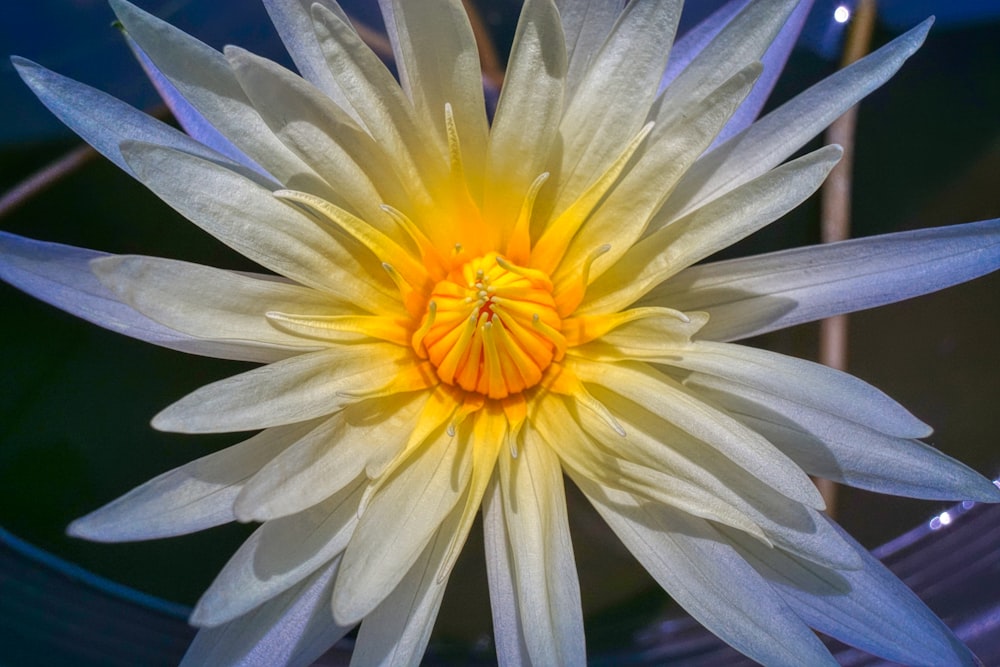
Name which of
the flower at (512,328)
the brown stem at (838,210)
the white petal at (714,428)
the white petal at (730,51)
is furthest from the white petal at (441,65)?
the brown stem at (838,210)

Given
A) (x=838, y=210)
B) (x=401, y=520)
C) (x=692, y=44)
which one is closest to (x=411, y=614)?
(x=401, y=520)

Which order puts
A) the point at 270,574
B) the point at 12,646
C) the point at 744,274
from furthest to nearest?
the point at 12,646, the point at 744,274, the point at 270,574

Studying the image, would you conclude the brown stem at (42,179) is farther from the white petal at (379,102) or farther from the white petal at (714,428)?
the white petal at (714,428)

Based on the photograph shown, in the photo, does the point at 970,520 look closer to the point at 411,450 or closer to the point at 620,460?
the point at 620,460

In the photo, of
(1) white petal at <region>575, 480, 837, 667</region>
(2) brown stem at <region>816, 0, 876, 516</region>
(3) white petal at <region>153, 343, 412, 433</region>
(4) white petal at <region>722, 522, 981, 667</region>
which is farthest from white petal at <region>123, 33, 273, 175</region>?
(2) brown stem at <region>816, 0, 876, 516</region>

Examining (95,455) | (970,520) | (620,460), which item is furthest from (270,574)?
(970,520)

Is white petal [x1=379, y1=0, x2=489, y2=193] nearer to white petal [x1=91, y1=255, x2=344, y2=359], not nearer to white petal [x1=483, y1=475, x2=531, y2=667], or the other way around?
white petal [x1=91, y1=255, x2=344, y2=359]
